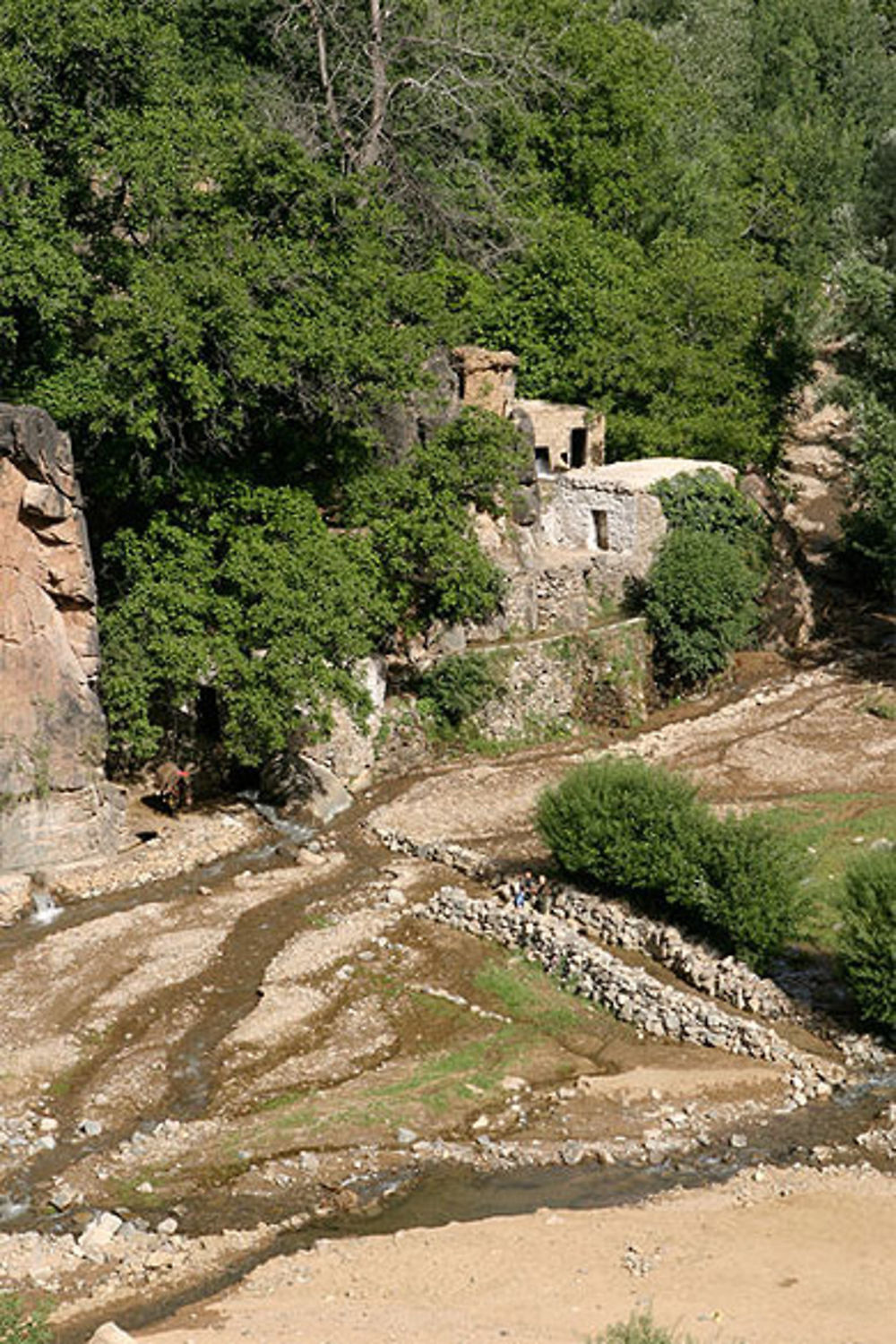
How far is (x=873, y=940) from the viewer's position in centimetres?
2972

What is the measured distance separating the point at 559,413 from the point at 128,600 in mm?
20059

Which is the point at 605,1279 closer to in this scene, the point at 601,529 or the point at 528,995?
the point at 528,995

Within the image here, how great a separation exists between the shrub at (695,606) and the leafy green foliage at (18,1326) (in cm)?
3388

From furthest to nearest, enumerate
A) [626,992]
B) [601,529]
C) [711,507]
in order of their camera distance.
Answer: [601,529] → [711,507] → [626,992]

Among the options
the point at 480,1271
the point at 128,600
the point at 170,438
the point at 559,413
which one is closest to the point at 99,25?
the point at 170,438

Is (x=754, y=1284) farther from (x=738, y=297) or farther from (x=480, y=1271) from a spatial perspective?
(x=738, y=297)

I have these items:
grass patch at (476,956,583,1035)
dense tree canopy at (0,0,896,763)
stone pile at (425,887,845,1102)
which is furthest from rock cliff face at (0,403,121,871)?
grass patch at (476,956,583,1035)

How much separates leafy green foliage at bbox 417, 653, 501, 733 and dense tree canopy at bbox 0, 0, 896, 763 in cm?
179

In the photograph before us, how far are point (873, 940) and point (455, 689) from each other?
19441mm

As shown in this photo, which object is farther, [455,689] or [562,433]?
[562,433]

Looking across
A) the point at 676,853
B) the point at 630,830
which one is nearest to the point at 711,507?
the point at 630,830

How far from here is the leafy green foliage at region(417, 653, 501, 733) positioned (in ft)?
155

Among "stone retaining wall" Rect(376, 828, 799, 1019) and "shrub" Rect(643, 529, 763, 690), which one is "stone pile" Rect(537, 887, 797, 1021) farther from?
"shrub" Rect(643, 529, 763, 690)

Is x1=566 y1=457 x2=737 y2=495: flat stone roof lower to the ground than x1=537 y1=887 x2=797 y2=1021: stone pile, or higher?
higher
